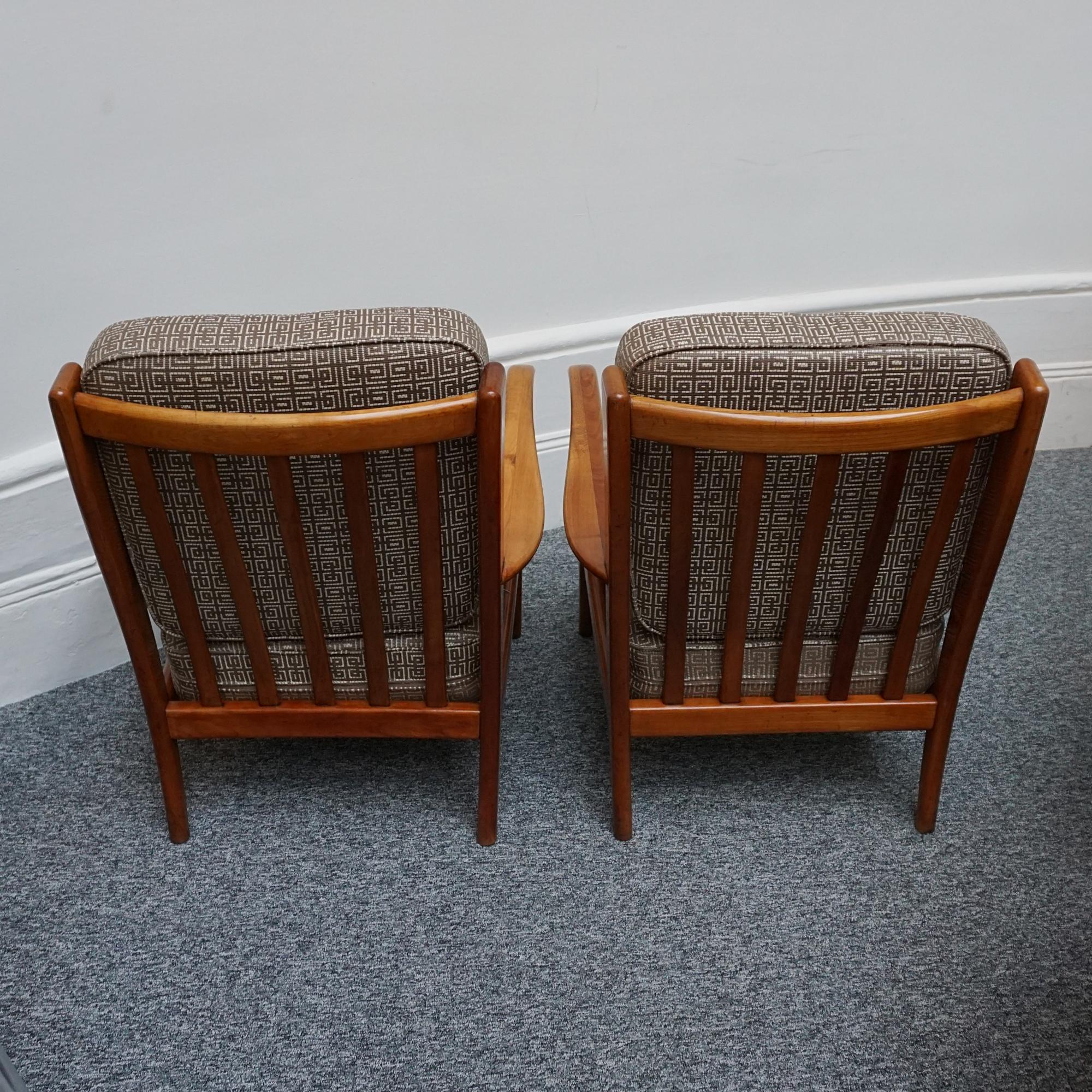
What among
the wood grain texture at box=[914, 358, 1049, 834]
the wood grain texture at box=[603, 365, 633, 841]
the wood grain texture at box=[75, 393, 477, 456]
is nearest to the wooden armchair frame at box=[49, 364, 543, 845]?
the wood grain texture at box=[75, 393, 477, 456]

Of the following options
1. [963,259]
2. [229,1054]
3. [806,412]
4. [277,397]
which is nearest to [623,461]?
[806,412]

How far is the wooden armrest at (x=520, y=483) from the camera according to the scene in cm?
133

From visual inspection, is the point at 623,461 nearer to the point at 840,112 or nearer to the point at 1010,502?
the point at 1010,502

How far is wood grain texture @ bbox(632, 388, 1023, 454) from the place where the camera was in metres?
1.06

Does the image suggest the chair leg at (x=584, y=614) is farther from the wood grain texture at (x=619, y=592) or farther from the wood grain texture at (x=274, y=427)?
the wood grain texture at (x=274, y=427)

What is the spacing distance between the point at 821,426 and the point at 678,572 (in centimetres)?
26

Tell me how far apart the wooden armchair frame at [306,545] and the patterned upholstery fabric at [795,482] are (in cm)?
18

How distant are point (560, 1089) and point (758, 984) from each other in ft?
0.93

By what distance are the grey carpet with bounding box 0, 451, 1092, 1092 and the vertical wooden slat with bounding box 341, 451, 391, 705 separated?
0.94 feet

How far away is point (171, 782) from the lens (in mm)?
1425

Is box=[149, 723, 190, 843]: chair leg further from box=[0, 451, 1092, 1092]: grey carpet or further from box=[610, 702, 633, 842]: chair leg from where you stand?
box=[610, 702, 633, 842]: chair leg

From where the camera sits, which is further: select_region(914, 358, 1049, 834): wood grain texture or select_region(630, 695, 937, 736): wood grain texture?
select_region(630, 695, 937, 736): wood grain texture

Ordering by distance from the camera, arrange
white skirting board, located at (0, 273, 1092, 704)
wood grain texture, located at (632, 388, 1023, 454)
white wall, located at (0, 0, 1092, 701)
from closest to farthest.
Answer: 1. wood grain texture, located at (632, 388, 1023, 454)
2. white wall, located at (0, 0, 1092, 701)
3. white skirting board, located at (0, 273, 1092, 704)

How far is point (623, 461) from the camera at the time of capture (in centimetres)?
113
